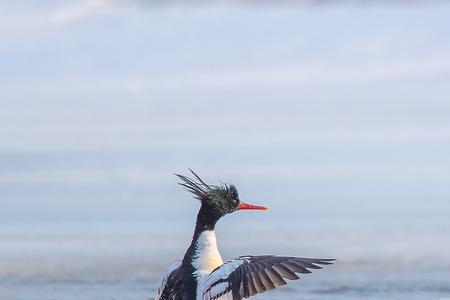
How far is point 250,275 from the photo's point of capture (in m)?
6.30

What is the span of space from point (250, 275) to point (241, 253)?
3.46 metres

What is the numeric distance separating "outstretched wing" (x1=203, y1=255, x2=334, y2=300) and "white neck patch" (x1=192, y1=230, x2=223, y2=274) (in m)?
0.23

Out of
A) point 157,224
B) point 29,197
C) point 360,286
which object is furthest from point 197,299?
point 29,197

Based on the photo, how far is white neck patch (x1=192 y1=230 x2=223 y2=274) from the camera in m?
6.64

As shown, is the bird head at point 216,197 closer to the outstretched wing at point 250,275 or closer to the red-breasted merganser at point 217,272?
the red-breasted merganser at point 217,272

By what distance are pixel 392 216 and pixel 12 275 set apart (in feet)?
13.9

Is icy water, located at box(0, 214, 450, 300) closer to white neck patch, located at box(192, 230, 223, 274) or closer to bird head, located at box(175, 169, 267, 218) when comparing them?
bird head, located at box(175, 169, 267, 218)

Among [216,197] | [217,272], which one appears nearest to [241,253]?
[216,197]

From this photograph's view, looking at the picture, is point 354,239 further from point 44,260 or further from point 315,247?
point 44,260

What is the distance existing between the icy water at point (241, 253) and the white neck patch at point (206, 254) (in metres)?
1.50

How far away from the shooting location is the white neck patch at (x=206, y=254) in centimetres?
664

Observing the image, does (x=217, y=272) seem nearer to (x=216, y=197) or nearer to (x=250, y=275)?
(x=250, y=275)

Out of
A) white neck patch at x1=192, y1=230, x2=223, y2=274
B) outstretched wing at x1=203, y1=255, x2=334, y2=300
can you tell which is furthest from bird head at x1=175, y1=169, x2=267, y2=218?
outstretched wing at x1=203, y1=255, x2=334, y2=300

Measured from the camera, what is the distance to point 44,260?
970 centimetres
